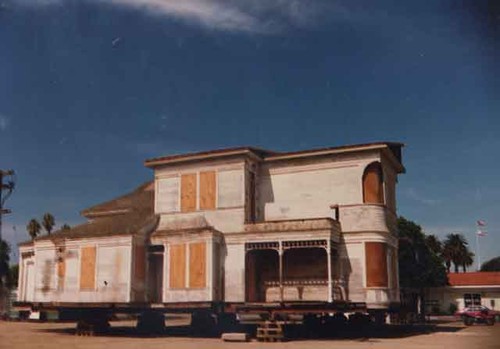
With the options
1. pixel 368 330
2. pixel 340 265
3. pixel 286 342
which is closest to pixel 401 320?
pixel 368 330

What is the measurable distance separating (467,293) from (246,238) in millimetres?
42284

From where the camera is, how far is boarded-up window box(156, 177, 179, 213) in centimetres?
3641

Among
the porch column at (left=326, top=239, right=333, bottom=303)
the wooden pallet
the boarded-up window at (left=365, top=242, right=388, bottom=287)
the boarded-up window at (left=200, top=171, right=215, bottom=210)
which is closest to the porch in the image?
the porch column at (left=326, top=239, right=333, bottom=303)

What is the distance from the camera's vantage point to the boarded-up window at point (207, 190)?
3525 centimetres

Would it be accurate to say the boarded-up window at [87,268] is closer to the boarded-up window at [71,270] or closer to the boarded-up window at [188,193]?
the boarded-up window at [71,270]

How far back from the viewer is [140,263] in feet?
114

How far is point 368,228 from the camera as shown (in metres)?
32.5

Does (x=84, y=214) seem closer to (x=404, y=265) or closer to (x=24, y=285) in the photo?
(x=24, y=285)

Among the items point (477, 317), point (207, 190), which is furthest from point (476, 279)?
point (207, 190)

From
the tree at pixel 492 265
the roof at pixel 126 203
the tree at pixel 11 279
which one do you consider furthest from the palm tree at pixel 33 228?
the tree at pixel 492 265

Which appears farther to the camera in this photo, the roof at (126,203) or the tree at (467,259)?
the tree at (467,259)

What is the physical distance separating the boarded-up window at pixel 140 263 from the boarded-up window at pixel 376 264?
43.4ft

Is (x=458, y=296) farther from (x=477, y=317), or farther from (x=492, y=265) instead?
(x=492, y=265)

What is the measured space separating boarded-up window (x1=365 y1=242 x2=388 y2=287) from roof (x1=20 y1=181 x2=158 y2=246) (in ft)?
43.7
